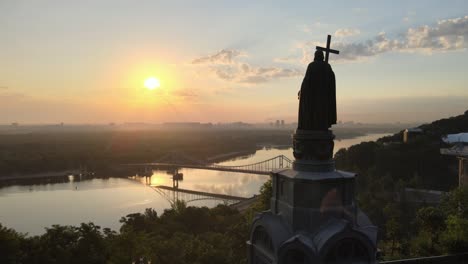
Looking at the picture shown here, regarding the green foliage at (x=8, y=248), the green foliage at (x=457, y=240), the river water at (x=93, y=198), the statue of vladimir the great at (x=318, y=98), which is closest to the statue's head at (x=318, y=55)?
the statue of vladimir the great at (x=318, y=98)

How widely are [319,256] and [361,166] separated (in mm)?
33714

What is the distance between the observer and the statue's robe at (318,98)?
4812mm

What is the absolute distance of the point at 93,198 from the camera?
47000 millimetres

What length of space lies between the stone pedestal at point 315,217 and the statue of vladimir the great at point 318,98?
16cm

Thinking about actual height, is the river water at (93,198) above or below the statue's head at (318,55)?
below

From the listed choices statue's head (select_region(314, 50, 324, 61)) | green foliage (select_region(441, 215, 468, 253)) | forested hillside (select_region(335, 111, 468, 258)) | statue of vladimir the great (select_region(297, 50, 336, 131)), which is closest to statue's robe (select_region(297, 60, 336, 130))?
statue of vladimir the great (select_region(297, 50, 336, 131))

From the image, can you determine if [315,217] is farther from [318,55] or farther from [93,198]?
[93,198]

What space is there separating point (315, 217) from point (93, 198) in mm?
47583

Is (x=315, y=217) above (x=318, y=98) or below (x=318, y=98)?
below

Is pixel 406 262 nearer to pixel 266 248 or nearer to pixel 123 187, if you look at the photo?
pixel 266 248

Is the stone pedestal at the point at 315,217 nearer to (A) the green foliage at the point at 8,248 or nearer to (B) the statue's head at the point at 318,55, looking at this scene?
(B) the statue's head at the point at 318,55

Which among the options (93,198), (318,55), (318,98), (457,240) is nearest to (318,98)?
(318,98)

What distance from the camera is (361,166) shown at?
35625 millimetres

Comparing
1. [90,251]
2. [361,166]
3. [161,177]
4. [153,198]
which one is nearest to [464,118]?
[361,166]
